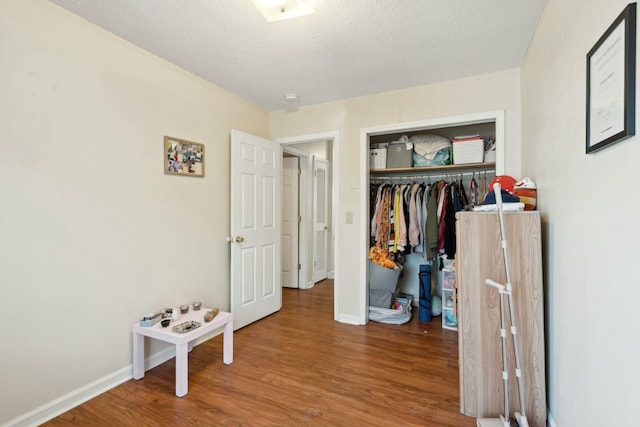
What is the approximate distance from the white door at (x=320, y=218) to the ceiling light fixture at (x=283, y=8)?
114 inches

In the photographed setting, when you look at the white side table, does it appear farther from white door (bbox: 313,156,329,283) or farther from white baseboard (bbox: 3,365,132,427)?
white door (bbox: 313,156,329,283)

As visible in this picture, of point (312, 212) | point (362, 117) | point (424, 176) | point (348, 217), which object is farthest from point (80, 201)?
point (424, 176)

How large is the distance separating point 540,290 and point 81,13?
3142 millimetres

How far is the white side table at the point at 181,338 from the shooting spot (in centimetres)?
191

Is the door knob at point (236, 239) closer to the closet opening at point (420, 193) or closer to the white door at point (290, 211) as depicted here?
the closet opening at point (420, 193)

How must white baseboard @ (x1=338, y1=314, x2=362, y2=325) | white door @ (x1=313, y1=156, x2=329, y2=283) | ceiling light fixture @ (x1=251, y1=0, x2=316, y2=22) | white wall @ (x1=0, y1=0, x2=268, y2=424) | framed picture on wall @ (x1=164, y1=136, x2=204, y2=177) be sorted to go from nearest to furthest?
white wall @ (x1=0, y1=0, x2=268, y2=424) < ceiling light fixture @ (x1=251, y1=0, x2=316, y2=22) < framed picture on wall @ (x1=164, y1=136, x2=204, y2=177) < white baseboard @ (x1=338, y1=314, x2=362, y2=325) < white door @ (x1=313, y1=156, x2=329, y2=283)

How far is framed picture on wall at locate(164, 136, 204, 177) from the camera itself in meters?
2.37

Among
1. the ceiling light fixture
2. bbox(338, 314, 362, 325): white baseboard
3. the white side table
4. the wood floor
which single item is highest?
the ceiling light fixture

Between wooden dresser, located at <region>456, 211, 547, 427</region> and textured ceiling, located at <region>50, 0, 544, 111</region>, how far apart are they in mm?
1235

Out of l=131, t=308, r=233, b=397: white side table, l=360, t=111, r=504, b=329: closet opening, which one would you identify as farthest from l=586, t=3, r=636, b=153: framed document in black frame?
l=131, t=308, r=233, b=397: white side table

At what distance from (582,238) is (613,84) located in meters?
0.60

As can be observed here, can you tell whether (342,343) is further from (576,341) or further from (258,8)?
(258,8)

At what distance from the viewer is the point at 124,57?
208cm

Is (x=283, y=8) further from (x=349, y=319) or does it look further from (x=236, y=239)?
(x=349, y=319)
